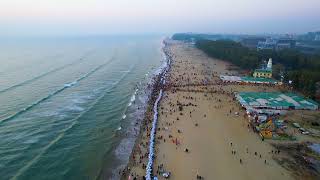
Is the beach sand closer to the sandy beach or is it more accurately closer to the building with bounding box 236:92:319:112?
the sandy beach

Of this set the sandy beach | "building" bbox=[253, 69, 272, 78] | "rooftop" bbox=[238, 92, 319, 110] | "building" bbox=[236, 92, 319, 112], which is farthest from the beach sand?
"building" bbox=[253, 69, 272, 78]

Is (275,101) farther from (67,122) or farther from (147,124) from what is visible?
(67,122)

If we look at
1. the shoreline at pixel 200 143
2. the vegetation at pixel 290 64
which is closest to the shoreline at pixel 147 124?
the shoreline at pixel 200 143

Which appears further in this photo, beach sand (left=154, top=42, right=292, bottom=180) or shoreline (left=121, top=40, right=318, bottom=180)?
beach sand (left=154, top=42, right=292, bottom=180)

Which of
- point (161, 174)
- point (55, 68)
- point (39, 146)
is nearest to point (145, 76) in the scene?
point (55, 68)

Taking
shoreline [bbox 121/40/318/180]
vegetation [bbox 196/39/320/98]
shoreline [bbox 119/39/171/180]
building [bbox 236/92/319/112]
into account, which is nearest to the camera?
shoreline [bbox 121/40/318/180]

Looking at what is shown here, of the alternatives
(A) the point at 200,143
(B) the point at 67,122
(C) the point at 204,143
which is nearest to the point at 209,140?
(C) the point at 204,143

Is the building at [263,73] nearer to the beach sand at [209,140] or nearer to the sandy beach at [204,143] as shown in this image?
the beach sand at [209,140]

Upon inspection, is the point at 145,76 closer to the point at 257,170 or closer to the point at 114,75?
the point at 114,75

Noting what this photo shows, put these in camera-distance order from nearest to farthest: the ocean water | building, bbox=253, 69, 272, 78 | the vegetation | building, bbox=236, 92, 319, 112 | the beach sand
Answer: the beach sand
the ocean water
building, bbox=236, 92, 319, 112
the vegetation
building, bbox=253, 69, 272, 78
